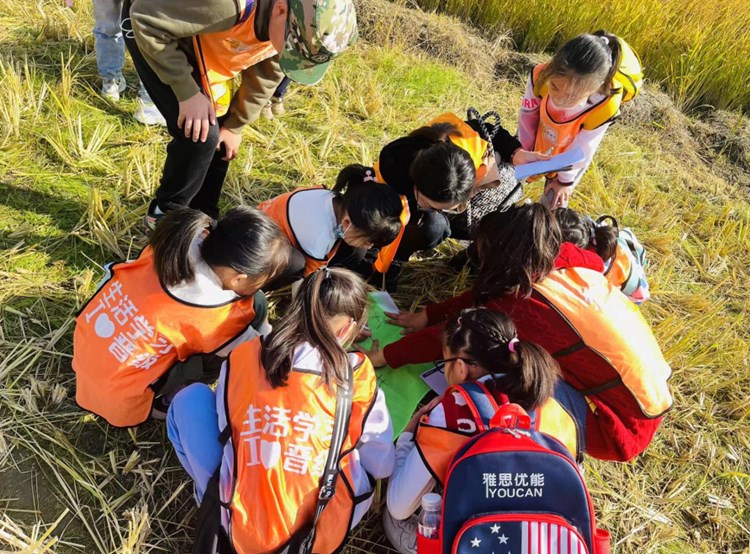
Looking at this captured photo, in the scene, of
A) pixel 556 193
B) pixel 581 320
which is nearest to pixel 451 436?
pixel 581 320

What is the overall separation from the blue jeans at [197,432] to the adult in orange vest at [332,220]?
0.72 metres

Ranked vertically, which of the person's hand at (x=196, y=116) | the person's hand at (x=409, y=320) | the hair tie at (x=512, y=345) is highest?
the person's hand at (x=196, y=116)

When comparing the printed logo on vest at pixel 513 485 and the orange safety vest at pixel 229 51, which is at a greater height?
the orange safety vest at pixel 229 51

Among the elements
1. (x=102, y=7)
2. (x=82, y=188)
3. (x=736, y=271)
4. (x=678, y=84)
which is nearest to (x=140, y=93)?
(x=102, y=7)

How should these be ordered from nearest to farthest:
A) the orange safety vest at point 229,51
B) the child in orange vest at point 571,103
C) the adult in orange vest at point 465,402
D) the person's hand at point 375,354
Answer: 1. the adult in orange vest at point 465,402
2. the orange safety vest at point 229,51
3. the person's hand at point 375,354
4. the child in orange vest at point 571,103

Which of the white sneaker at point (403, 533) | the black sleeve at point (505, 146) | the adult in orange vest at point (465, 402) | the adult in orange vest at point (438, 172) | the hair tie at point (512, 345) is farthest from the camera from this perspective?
the black sleeve at point (505, 146)

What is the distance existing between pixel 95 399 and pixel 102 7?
2500 mm

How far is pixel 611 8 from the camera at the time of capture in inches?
218

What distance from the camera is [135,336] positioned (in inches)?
81.2

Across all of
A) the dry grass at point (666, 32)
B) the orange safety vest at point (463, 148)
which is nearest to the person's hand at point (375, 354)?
the orange safety vest at point (463, 148)

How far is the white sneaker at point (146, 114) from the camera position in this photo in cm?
371

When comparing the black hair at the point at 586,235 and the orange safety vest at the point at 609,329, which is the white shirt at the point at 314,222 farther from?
the black hair at the point at 586,235

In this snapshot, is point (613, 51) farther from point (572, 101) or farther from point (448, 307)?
point (448, 307)

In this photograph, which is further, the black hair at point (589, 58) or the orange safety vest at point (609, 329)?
the black hair at point (589, 58)
